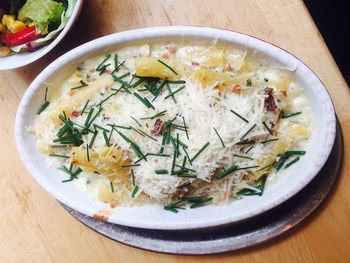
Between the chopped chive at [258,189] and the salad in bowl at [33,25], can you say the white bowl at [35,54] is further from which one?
the chopped chive at [258,189]

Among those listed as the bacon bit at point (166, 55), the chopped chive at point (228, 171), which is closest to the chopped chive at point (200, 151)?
the chopped chive at point (228, 171)

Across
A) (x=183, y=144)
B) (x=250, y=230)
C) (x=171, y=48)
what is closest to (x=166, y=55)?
(x=171, y=48)

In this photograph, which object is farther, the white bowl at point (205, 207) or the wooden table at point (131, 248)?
the wooden table at point (131, 248)

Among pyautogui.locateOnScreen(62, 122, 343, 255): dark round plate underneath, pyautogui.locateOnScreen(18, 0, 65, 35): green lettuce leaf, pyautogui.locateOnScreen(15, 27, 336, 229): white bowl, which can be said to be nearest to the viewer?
pyautogui.locateOnScreen(15, 27, 336, 229): white bowl

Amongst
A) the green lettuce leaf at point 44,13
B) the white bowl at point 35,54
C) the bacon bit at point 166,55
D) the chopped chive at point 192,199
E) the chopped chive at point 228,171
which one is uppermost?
the green lettuce leaf at point 44,13

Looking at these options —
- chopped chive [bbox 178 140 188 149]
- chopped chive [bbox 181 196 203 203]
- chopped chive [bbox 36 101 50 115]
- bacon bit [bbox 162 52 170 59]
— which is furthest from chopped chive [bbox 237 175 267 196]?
chopped chive [bbox 36 101 50 115]

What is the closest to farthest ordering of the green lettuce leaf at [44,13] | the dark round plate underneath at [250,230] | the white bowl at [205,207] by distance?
the white bowl at [205,207] → the dark round plate underneath at [250,230] → the green lettuce leaf at [44,13]

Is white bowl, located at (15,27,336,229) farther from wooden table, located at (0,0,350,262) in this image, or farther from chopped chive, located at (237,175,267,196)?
wooden table, located at (0,0,350,262)

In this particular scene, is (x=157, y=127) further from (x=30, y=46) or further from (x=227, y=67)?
(x=30, y=46)
